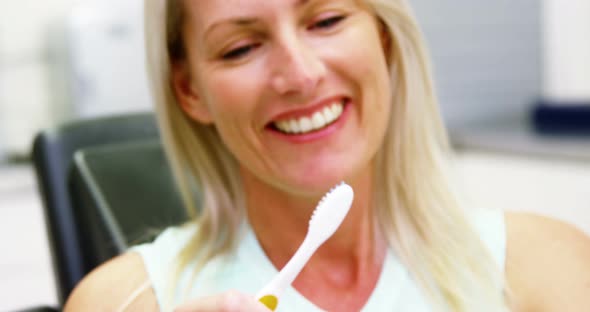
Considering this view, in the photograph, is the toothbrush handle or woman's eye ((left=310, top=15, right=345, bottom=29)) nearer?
the toothbrush handle

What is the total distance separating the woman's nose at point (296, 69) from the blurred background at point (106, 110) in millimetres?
1227

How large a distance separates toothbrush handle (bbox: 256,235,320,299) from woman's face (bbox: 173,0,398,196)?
5.7 inches

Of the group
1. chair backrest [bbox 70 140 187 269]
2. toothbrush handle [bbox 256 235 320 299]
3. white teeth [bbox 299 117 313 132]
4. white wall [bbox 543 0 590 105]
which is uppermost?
white teeth [bbox 299 117 313 132]

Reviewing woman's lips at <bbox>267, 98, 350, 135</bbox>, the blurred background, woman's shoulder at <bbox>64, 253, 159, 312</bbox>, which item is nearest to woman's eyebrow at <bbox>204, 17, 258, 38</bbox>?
woman's lips at <bbox>267, 98, 350, 135</bbox>

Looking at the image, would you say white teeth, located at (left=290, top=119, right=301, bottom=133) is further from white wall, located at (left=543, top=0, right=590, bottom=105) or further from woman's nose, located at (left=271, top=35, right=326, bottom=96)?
white wall, located at (left=543, top=0, right=590, bottom=105)

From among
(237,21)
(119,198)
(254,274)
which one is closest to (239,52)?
(237,21)

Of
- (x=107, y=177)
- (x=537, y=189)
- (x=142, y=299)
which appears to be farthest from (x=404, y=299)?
(x=537, y=189)

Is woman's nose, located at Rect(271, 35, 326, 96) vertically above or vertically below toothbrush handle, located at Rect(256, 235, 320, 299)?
above

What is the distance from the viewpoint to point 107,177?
1.17 m

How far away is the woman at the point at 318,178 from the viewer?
81 cm

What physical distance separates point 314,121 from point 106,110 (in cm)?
153

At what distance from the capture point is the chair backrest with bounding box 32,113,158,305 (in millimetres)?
1163

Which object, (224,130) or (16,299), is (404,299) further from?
(16,299)

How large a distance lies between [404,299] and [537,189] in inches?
50.5
